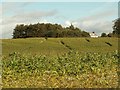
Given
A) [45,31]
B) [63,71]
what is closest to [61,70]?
[63,71]

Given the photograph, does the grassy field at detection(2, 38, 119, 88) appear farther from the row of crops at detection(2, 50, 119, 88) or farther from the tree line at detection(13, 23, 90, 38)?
the tree line at detection(13, 23, 90, 38)

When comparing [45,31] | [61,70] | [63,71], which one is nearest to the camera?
[63,71]

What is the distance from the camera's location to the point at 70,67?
1862 cm

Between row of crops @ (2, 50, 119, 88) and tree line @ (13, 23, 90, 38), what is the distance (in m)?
70.3

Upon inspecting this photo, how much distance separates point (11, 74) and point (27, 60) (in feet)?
8.22

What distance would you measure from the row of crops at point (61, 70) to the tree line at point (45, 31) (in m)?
70.3

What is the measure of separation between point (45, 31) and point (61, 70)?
83.5 meters

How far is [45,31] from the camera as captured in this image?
101m

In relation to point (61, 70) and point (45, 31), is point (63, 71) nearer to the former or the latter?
point (61, 70)

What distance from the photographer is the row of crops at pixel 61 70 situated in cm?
1517

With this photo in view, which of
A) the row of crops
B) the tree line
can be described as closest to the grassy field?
the row of crops

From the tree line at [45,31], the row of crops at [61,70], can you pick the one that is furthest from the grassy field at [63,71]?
the tree line at [45,31]

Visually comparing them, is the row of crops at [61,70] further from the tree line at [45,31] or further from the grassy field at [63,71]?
the tree line at [45,31]

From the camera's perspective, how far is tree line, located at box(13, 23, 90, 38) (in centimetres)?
9450
